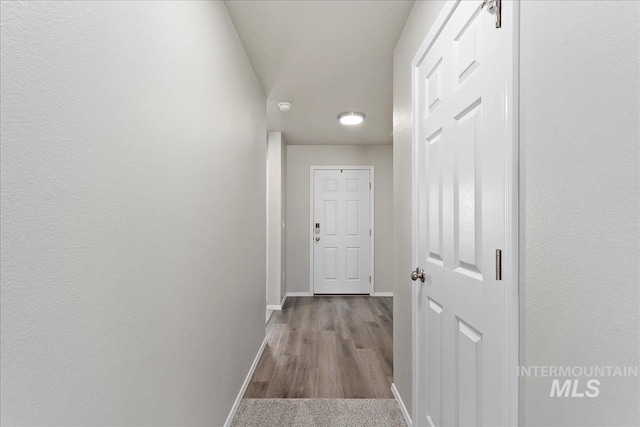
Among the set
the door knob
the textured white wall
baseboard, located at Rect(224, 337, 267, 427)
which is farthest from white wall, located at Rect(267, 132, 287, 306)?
the textured white wall

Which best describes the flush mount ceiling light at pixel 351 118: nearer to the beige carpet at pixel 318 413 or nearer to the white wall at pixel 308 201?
the white wall at pixel 308 201

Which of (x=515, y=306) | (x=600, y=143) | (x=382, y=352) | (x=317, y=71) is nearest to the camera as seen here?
(x=600, y=143)

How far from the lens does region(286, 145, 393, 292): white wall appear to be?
524 cm

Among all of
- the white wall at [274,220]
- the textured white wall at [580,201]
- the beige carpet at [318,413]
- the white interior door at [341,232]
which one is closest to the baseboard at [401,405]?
the beige carpet at [318,413]

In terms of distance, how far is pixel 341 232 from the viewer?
5.29 m

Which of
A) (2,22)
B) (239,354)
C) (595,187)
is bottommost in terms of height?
(239,354)

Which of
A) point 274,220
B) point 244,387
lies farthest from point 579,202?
point 274,220

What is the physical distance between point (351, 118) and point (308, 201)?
1.83m

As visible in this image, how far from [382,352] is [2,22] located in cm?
313

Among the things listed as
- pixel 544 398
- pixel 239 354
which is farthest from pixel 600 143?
pixel 239 354

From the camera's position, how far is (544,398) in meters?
0.84

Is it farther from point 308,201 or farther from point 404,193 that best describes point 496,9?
point 308,201

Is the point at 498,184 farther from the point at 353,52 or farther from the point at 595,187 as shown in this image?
the point at 353,52

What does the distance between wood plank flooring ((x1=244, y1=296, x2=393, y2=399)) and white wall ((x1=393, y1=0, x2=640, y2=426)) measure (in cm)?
172
